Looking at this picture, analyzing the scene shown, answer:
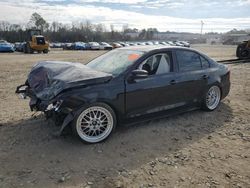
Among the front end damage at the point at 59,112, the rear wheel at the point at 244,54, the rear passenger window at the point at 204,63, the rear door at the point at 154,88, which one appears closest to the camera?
the front end damage at the point at 59,112

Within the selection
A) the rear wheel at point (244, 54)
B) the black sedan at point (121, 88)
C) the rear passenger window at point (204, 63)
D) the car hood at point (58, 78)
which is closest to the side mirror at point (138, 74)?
the black sedan at point (121, 88)

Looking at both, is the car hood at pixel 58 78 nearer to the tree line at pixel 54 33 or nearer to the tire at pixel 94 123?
the tire at pixel 94 123

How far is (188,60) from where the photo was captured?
17.5 ft

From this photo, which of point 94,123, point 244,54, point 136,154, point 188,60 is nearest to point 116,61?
point 94,123

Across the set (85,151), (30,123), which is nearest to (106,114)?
(85,151)

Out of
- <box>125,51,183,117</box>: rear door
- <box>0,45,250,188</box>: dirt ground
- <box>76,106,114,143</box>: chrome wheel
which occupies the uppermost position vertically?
<box>125,51,183,117</box>: rear door

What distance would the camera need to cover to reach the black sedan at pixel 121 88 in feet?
13.2

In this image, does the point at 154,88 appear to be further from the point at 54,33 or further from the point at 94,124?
the point at 54,33

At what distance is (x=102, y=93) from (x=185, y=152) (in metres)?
1.56

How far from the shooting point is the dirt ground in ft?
10.6

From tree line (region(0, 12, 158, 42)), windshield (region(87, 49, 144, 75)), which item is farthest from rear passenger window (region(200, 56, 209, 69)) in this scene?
tree line (region(0, 12, 158, 42))

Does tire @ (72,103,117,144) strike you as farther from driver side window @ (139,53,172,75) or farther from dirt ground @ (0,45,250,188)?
driver side window @ (139,53,172,75)

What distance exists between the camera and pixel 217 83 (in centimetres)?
581

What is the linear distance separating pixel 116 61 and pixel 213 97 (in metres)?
2.43
